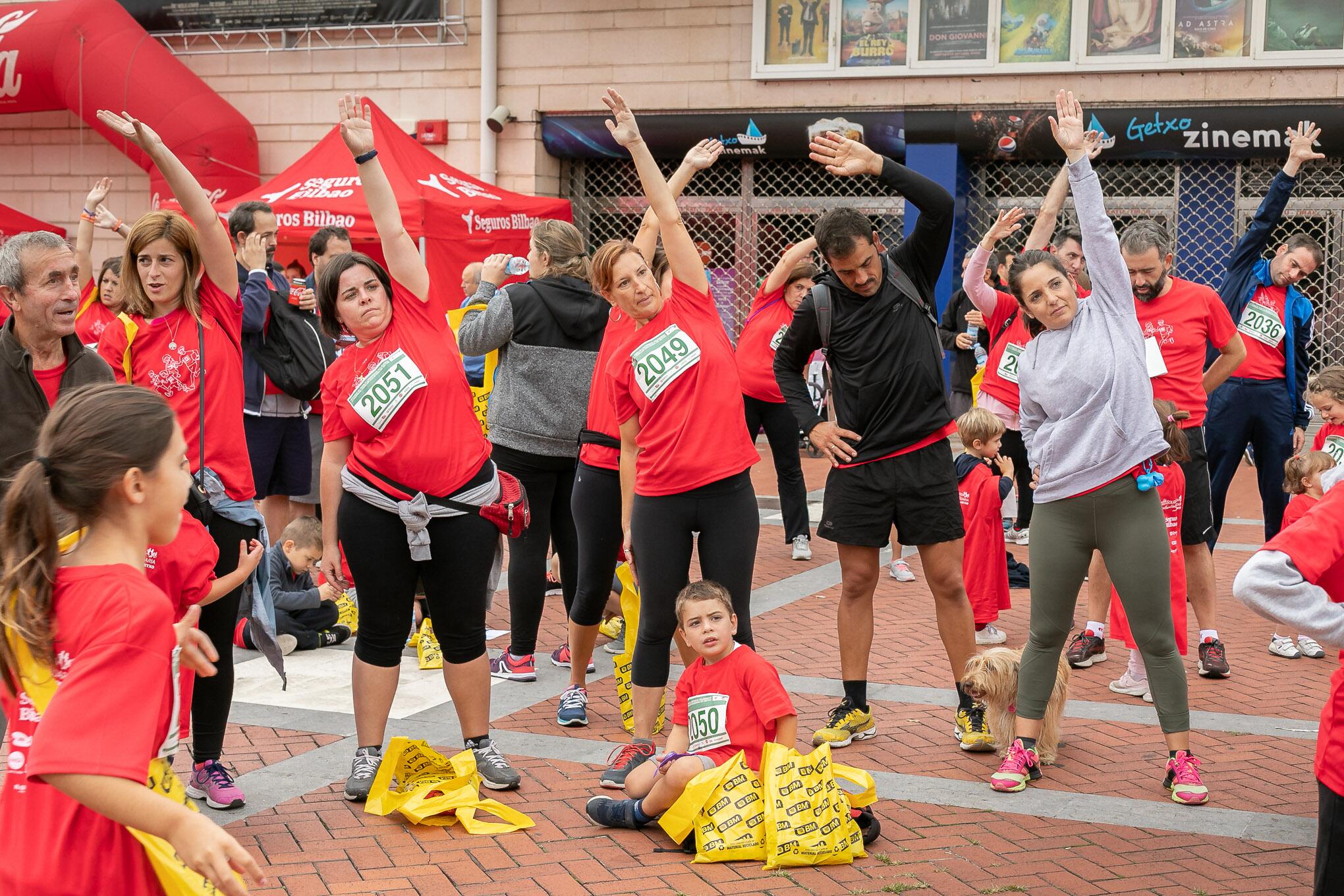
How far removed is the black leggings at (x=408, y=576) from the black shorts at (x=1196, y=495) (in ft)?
11.1

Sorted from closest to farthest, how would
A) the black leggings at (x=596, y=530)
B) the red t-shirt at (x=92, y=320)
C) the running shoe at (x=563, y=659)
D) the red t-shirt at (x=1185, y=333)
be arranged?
the black leggings at (x=596, y=530), the red t-shirt at (x=1185, y=333), the red t-shirt at (x=92, y=320), the running shoe at (x=563, y=659)

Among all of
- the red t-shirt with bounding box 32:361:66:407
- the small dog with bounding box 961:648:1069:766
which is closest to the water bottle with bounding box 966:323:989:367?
the small dog with bounding box 961:648:1069:766

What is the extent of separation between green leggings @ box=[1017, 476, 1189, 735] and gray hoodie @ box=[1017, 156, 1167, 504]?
0.09m

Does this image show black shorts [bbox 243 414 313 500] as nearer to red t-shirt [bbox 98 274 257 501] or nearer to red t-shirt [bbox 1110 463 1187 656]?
red t-shirt [bbox 98 274 257 501]

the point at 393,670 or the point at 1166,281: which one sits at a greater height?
the point at 1166,281

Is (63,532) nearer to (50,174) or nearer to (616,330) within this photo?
(616,330)

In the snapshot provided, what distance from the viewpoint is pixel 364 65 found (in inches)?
663

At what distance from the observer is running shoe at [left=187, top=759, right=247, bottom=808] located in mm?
4652

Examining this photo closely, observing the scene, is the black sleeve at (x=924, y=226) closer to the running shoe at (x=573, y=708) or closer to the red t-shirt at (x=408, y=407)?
the red t-shirt at (x=408, y=407)

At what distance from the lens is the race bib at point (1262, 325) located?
7.70m

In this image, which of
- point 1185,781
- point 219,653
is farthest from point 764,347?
point 219,653

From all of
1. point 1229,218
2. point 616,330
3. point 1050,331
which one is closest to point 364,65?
point 1229,218

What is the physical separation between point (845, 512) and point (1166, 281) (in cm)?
212

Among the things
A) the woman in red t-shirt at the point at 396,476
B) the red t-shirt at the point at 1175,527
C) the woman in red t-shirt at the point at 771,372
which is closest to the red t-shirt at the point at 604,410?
the woman in red t-shirt at the point at 396,476
